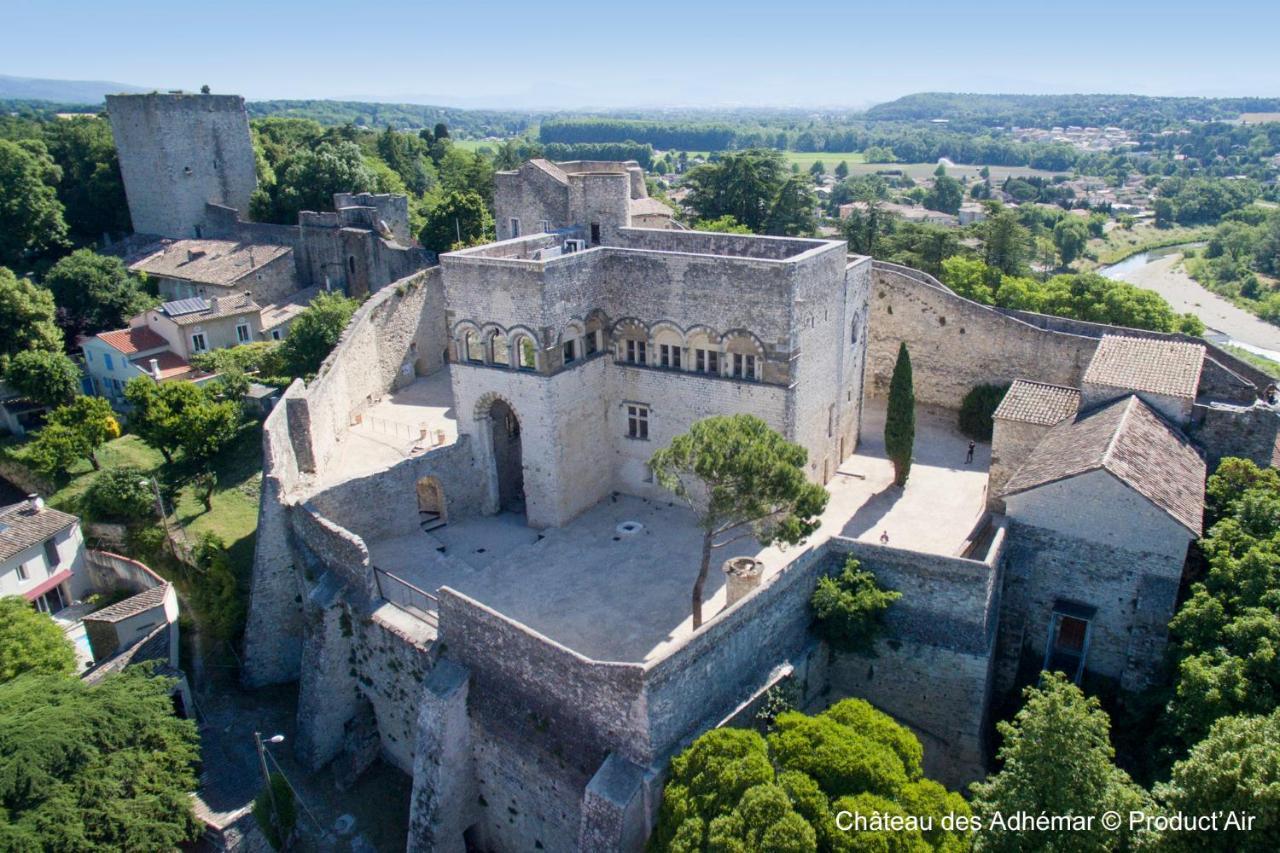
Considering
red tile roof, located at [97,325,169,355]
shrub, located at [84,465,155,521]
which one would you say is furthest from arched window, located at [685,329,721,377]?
red tile roof, located at [97,325,169,355]

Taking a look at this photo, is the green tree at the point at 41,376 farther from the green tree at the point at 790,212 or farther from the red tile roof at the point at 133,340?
the green tree at the point at 790,212

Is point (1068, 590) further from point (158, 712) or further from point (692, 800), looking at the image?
point (158, 712)

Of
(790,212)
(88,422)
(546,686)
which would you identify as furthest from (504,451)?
(790,212)

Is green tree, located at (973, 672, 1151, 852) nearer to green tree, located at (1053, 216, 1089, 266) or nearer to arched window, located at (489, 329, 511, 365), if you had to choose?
arched window, located at (489, 329, 511, 365)

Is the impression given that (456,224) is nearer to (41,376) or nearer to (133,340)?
(133,340)

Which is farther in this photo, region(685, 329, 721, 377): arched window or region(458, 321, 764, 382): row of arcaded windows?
region(685, 329, 721, 377): arched window

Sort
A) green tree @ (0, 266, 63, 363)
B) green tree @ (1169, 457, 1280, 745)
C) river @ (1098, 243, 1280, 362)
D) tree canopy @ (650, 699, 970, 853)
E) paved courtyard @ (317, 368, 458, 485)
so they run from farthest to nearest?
1. river @ (1098, 243, 1280, 362)
2. green tree @ (0, 266, 63, 363)
3. paved courtyard @ (317, 368, 458, 485)
4. green tree @ (1169, 457, 1280, 745)
5. tree canopy @ (650, 699, 970, 853)

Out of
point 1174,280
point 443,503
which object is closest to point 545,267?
point 443,503
